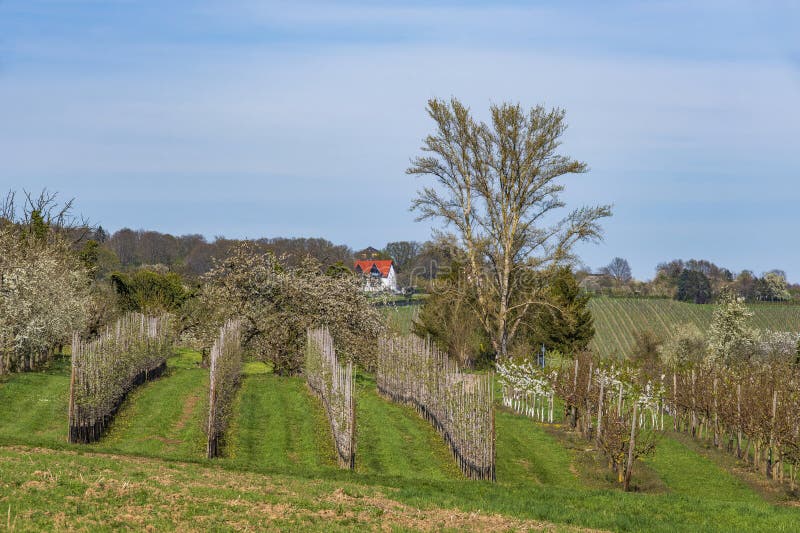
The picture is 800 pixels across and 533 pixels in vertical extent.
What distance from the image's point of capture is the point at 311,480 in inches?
719

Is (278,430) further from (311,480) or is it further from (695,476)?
(695,476)

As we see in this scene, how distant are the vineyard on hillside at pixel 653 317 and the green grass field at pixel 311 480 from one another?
59.2 m

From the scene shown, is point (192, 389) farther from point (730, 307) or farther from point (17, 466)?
point (730, 307)

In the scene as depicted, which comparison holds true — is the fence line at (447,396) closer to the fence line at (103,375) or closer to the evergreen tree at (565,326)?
the fence line at (103,375)

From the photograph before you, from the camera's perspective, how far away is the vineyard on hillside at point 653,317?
88.4m

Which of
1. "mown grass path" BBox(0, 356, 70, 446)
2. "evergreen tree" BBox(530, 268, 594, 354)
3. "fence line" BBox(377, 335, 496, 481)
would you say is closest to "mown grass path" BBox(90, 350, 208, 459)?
"mown grass path" BBox(0, 356, 70, 446)

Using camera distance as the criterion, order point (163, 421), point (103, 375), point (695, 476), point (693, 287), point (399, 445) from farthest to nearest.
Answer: point (693, 287) → point (163, 421) → point (103, 375) → point (399, 445) → point (695, 476)

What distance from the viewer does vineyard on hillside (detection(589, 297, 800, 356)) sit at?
88.4 meters

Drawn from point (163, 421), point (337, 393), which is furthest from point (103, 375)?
point (337, 393)

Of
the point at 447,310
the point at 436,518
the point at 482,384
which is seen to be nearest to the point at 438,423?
the point at 482,384

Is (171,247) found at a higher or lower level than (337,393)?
higher

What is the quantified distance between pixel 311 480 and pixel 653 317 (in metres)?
81.9

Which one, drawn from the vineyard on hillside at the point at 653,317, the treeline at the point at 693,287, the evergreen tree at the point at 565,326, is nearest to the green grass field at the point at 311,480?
the evergreen tree at the point at 565,326

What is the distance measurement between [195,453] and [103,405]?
4.29m
